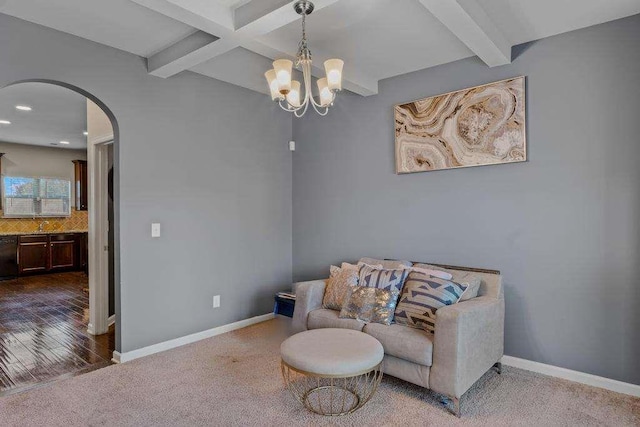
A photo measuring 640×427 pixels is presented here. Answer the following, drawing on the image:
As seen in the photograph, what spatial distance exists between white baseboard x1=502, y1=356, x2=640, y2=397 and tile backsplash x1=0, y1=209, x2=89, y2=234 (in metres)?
8.08

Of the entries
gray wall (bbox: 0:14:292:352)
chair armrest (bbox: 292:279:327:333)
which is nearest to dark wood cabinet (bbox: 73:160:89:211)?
gray wall (bbox: 0:14:292:352)

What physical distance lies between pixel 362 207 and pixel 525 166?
155 centimetres

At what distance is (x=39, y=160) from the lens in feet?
25.3

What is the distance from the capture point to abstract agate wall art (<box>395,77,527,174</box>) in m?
2.96

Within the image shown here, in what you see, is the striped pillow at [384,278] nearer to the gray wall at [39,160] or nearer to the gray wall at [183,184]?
the gray wall at [183,184]

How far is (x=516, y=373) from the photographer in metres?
2.86

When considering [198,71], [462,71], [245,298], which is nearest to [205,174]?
[198,71]

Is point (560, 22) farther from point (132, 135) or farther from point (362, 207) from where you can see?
point (132, 135)

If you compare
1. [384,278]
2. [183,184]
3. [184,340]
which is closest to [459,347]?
[384,278]

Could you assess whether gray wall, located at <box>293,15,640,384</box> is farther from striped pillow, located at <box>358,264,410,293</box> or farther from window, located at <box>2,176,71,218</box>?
window, located at <box>2,176,71,218</box>

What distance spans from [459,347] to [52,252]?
807 cm

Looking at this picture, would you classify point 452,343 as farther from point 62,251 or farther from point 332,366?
point 62,251

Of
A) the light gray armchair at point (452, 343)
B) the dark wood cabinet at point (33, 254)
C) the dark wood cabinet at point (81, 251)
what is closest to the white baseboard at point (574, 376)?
the light gray armchair at point (452, 343)

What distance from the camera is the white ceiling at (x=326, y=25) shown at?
2.29 meters
